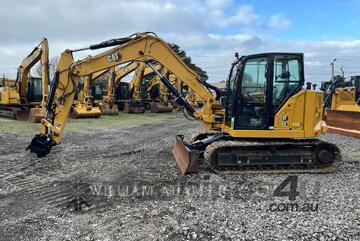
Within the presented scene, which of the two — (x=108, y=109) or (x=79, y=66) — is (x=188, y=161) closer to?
(x=79, y=66)

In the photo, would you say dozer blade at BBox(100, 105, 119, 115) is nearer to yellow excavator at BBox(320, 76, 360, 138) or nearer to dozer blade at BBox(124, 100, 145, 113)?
dozer blade at BBox(124, 100, 145, 113)

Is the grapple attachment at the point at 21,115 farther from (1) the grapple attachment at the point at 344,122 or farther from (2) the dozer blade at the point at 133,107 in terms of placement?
(1) the grapple attachment at the point at 344,122

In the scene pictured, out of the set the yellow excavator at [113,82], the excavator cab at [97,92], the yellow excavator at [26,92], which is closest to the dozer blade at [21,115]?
the yellow excavator at [26,92]

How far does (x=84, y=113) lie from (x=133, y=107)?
19.9 ft

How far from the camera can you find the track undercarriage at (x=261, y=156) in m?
7.77

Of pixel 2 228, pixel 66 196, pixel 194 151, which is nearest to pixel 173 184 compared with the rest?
pixel 194 151

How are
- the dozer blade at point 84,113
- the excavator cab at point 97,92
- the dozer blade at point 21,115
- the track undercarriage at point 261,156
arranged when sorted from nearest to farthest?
the track undercarriage at point 261,156 → the dozer blade at point 21,115 → the dozer blade at point 84,113 → the excavator cab at point 97,92

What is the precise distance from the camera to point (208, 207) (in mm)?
5645

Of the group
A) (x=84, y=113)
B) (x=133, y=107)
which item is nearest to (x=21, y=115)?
(x=84, y=113)

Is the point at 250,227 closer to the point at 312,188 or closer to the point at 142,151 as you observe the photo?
the point at 312,188

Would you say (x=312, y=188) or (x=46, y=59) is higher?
(x=46, y=59)

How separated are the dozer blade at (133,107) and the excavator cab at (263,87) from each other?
18.5 m

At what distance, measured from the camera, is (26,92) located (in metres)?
20.2

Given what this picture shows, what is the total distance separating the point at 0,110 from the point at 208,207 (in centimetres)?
1846
